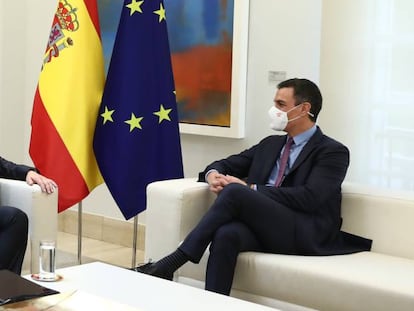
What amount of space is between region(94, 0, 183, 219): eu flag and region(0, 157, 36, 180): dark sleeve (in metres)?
0.43

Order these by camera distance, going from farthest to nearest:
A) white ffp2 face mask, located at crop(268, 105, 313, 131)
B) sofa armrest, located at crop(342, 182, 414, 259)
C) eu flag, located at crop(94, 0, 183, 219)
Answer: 1. eu flag, located at crop(94, 0, 183, 219)
2. white ffp2 face mask, located at crop(268, 105, 313, 131)
3. sofa armrest, located at crop(342, 182, 414, 259)

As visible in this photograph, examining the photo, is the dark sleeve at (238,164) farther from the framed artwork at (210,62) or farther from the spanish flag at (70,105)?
the spanish flag at (70,105)

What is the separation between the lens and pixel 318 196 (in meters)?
3.28

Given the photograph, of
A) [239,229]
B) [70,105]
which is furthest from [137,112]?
[239,229]

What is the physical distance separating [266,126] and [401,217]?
4.06 ft

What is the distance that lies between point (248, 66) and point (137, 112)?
0.79m

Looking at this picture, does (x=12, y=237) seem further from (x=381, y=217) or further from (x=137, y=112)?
(x=381, y=217)

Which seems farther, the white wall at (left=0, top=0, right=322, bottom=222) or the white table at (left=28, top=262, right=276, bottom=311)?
the white wall at (left=0, top=0, right=322, bottom=222)

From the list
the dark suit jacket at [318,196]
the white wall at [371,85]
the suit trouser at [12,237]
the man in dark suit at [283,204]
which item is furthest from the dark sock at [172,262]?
the white wall at [371,85]

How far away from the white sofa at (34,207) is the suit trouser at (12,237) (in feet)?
0.35

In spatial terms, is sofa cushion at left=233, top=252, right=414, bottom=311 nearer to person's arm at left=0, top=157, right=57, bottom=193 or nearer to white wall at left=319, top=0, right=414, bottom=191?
white wall at left=319, top=0, right=414, bottom=191

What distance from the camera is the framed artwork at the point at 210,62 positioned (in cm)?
429

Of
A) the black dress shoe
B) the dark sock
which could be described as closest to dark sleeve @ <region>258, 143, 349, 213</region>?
the dark sock

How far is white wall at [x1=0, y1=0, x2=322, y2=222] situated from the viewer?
4078 mm
